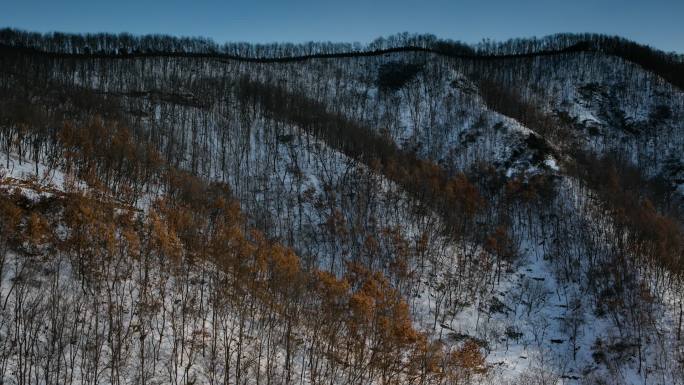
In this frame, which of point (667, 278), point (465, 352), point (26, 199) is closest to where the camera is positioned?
point (26, 199)

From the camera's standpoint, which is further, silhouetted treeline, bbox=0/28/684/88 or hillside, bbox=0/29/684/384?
silhouetted treeline, bbox=0/28/684/88

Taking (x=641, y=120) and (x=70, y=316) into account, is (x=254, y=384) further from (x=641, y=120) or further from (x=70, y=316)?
(x=641, y=120)

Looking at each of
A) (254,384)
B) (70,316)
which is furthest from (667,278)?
Answer: (70,316)

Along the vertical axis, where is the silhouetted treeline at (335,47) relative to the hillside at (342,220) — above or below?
above

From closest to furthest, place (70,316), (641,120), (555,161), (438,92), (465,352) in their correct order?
(70,316) → (465,352) → (555,161) → (641,120) → (438,92)

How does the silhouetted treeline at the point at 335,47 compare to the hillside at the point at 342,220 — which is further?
the silhouetted treeline at the point at 335,47

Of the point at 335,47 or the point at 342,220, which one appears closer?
the point at 342,220

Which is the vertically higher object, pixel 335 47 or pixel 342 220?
pixel 335 47

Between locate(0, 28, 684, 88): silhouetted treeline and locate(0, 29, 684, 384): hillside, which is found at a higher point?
locate(0, 28, 684, 88): silhouetted treeline
